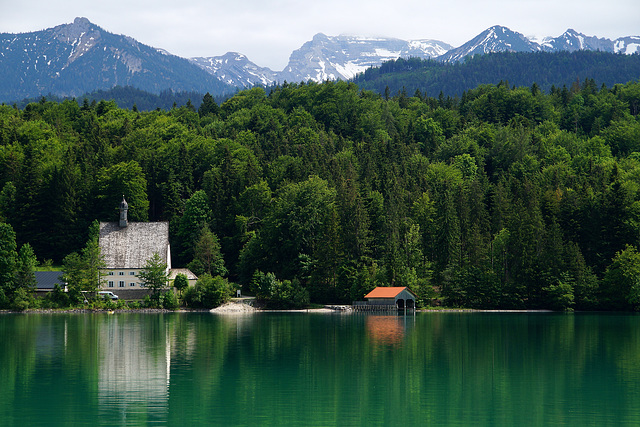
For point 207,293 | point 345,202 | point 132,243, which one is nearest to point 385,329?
point 207,293

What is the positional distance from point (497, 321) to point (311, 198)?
120ft

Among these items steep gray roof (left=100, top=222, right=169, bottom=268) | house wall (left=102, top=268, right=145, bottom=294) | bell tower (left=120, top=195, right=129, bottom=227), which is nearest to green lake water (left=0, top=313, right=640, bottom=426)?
house wall (left=102, top=268, right=145, bottom=294)

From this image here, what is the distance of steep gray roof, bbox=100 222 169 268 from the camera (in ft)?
327

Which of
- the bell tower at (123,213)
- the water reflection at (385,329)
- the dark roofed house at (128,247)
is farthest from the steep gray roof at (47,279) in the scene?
the water reflection at (385,329)

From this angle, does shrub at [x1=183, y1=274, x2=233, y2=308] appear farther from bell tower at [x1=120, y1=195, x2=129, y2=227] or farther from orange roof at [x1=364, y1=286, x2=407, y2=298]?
orange roof at [x1=364, y1=286, x2=407, y2=298]

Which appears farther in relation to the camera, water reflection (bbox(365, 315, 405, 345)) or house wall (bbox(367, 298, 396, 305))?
house wall (bbox(367, 298, 396, 305))

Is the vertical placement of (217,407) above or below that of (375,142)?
below

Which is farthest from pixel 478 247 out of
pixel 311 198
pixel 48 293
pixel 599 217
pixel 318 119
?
pixel 318 119

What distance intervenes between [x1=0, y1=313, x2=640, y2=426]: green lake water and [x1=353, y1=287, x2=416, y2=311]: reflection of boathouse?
1028 inches

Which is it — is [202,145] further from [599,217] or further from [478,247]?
[599,217]

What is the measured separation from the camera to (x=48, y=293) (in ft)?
297

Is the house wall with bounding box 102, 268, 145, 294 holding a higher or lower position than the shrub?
higher

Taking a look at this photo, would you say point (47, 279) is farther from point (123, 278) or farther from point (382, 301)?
point (382, 301)

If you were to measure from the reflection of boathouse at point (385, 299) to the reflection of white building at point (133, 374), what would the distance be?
36.3m
